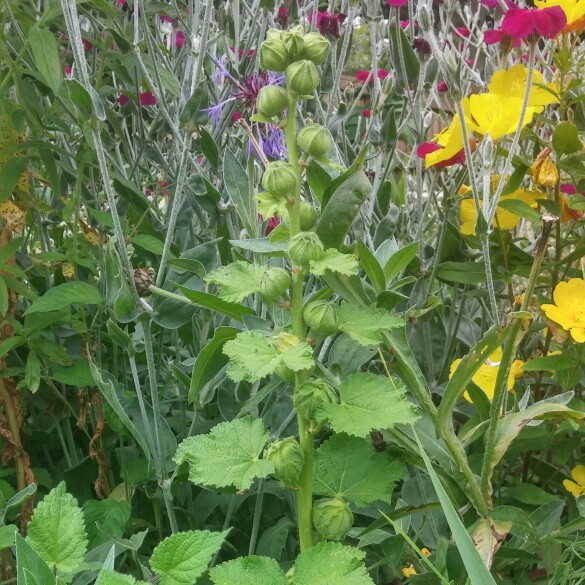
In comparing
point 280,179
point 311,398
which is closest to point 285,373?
point 311,398

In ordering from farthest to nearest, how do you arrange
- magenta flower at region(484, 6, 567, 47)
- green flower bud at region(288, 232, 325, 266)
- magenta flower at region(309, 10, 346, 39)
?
1. magenta flower at region(309, 10, 346, 39)
2. magenta flower at region(484, 6, 567, 47)
3. green flower bud at region(288, 232, 325, 266)

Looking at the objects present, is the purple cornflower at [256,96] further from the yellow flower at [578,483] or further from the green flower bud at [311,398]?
the yellow flower at [578,483]

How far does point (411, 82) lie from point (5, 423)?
67 centimetres

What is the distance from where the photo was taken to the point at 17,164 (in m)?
0.92

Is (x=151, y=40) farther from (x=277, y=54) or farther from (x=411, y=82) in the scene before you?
(x=277, y=54)

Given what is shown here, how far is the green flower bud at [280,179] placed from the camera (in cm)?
53

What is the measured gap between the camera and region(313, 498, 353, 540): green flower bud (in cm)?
54

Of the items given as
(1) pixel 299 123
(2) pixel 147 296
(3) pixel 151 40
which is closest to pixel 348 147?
(1) pixel 299 123

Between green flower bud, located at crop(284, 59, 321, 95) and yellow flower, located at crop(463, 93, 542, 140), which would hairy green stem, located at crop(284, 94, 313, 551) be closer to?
green flower bud, located at crop(284, 59, 321, 95)

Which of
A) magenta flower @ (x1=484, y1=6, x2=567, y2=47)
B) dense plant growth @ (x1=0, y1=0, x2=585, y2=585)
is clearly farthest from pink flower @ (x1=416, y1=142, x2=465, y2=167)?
magenta flower @ (x1=484, y1=6, x2=567, y2=47)

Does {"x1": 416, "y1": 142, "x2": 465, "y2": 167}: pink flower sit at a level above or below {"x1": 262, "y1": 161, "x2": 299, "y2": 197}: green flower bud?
below

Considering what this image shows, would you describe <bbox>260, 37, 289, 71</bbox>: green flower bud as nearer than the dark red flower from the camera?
Yes

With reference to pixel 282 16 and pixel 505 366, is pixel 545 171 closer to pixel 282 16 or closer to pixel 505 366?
pixel 505 366

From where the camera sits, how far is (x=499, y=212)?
A: 36.9 inches
